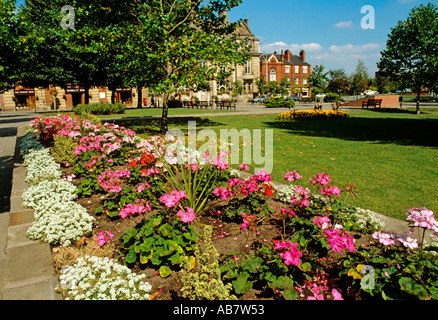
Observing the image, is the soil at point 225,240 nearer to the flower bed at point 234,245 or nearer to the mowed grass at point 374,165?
the flower bed at point 234,245

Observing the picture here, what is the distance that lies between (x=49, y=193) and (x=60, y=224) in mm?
1093

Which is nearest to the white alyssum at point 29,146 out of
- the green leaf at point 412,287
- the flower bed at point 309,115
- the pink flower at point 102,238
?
the pink flower at point 102,238

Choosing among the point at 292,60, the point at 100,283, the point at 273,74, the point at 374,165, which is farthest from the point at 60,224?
the point at 292,60

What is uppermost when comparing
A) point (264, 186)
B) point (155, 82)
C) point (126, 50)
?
point (126, 50)

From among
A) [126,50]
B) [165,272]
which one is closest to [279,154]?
[165,272]

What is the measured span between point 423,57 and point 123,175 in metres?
32.2

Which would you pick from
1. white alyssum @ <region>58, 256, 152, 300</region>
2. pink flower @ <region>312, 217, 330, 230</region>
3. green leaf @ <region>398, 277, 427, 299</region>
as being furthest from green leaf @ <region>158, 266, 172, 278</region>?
green leaf @ <region>398, 277, 427, 299</region>

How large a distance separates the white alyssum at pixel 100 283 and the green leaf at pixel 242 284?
2.26ft

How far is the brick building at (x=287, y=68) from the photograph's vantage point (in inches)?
2970

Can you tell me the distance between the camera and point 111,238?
3285 millimetres

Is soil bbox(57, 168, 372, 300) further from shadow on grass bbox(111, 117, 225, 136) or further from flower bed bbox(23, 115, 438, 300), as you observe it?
shadow on grass bbox(111, 117, 225, 136)

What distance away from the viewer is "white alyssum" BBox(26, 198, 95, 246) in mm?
3184

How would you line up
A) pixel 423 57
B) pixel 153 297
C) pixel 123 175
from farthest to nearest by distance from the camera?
pixel 423 57 → pixel 123 175 → pixel 153 297
